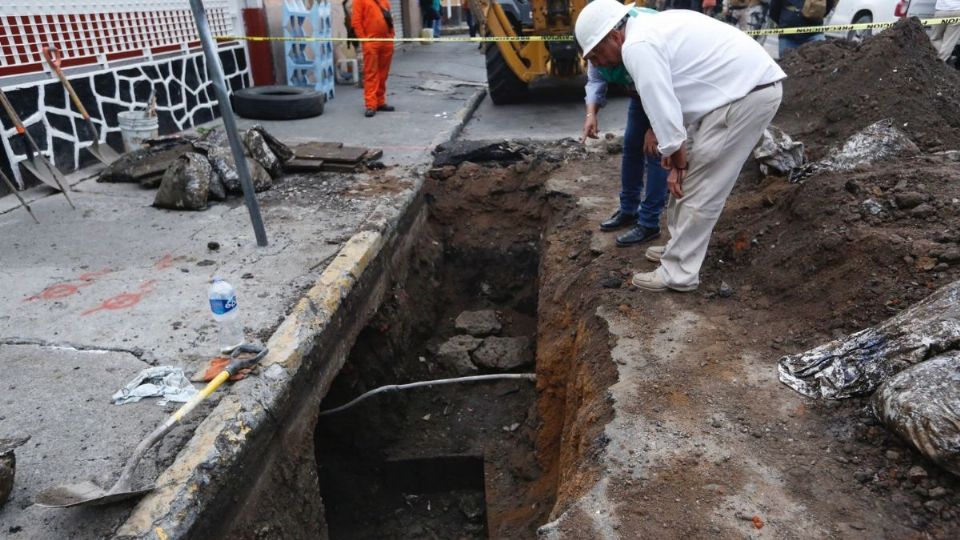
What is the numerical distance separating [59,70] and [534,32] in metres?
5.41

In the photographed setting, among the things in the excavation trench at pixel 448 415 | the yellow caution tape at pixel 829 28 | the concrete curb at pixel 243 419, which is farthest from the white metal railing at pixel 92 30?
the yellow caution tape at pixel 829 28

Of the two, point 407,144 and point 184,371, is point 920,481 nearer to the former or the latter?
point 184,371

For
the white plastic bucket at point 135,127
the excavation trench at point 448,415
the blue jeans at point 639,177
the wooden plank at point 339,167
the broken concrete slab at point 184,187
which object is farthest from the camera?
the white plastic bucket at point 135,127

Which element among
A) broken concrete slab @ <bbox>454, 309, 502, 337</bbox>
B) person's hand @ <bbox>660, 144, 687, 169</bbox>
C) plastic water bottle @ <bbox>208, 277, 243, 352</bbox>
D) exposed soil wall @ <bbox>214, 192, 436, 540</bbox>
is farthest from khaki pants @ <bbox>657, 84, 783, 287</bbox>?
plastic water bottle @ <bbox>208, 277, 243, 352</bbox>

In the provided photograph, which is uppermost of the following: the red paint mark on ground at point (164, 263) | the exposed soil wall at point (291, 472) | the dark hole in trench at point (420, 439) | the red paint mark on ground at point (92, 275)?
the red paint mark on ground at point (92, 275)

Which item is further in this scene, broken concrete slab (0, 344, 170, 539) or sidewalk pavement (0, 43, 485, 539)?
sidewalk pavement (0, 43, 485, 539)

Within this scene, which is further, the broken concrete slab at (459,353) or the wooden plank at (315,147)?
the wooden plank at (315,147)

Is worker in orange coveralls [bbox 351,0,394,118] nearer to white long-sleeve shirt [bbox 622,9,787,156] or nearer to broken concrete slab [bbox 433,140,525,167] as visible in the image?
broken concrete slab [bbox 433,140,525,167]

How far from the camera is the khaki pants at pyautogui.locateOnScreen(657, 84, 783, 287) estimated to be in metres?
3.31

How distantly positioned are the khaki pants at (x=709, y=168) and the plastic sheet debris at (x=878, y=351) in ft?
2.96

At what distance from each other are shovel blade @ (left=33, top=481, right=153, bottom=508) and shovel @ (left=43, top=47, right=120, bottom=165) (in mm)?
4401

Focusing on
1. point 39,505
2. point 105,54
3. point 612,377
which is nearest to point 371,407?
point 612,377

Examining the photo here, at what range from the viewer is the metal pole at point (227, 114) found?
3.96 meters

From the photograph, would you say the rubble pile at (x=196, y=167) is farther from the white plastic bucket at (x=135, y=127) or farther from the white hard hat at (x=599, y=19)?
the white hard hat at (x=599, y=19)
